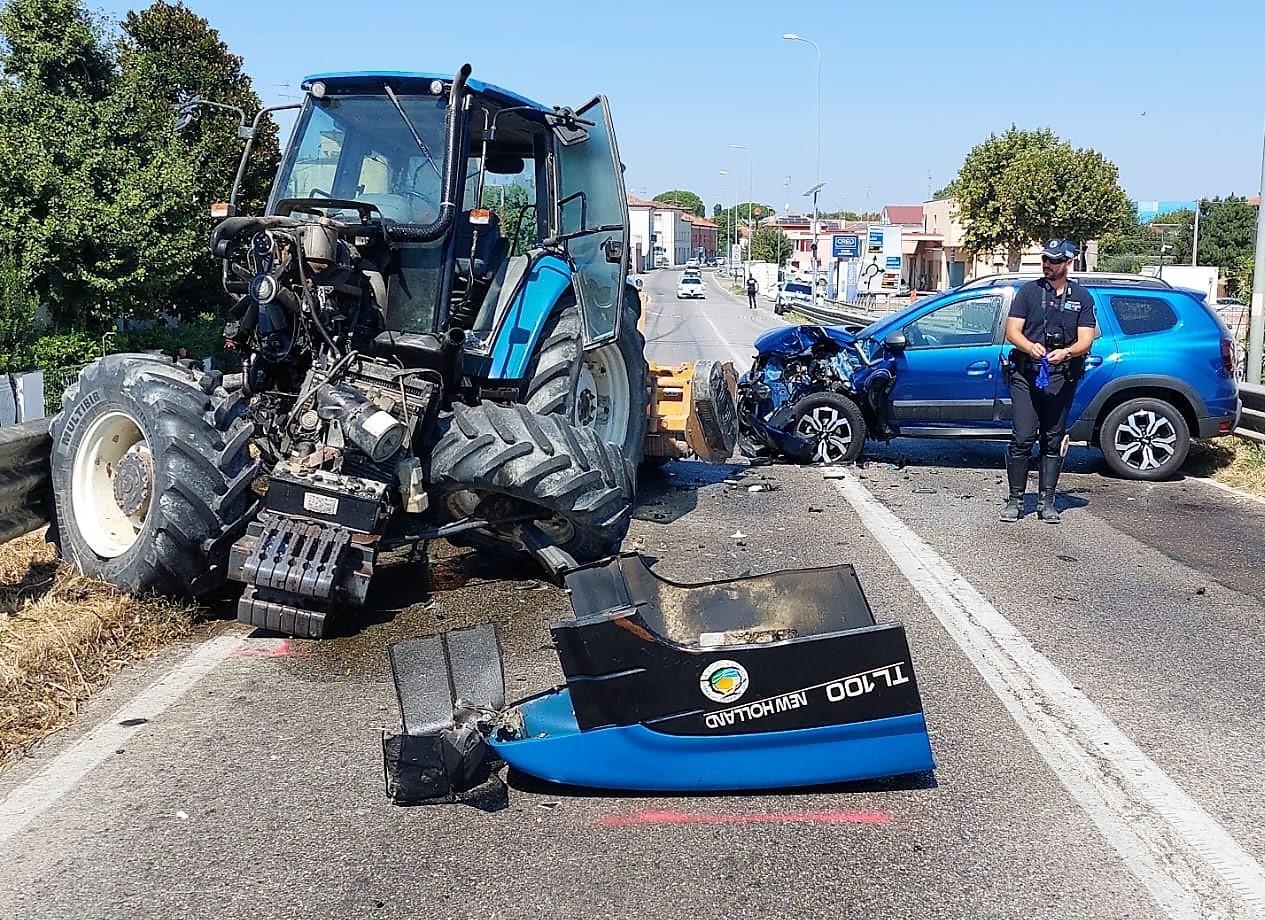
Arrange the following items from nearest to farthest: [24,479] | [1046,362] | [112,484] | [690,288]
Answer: [24,479] < [112,484] < [1046,362] < [690,288]

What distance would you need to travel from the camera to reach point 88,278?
16.9 meters

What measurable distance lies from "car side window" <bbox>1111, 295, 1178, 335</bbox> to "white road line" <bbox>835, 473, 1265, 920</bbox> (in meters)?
5.10

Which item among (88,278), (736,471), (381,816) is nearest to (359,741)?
(381,816)

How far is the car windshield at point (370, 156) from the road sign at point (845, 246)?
148 ft

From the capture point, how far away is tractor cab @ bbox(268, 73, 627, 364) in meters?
6.68

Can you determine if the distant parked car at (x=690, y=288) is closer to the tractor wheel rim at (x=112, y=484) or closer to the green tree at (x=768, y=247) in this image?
the green tree at (x=768, y=247)

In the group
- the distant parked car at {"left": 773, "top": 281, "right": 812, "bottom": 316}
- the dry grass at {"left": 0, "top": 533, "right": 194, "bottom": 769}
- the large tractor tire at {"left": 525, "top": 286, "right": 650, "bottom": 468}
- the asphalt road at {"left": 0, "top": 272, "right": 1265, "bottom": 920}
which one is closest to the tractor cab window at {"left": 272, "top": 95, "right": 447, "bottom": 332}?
the large tractor tire at {"left": 525, "top": 286, "right": 650, "bottom": 468}

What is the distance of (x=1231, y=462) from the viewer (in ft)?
36.8

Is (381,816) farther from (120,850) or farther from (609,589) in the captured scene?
(609,589)

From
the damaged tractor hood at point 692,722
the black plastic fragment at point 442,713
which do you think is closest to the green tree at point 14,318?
the black plastic fragment at point 442,713

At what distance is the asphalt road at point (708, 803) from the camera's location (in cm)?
355

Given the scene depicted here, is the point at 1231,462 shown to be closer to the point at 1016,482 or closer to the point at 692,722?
the point at 1016,482

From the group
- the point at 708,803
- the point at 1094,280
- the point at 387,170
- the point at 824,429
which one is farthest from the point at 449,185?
the point at 1094,280

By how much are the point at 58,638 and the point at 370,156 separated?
3.29 meters
